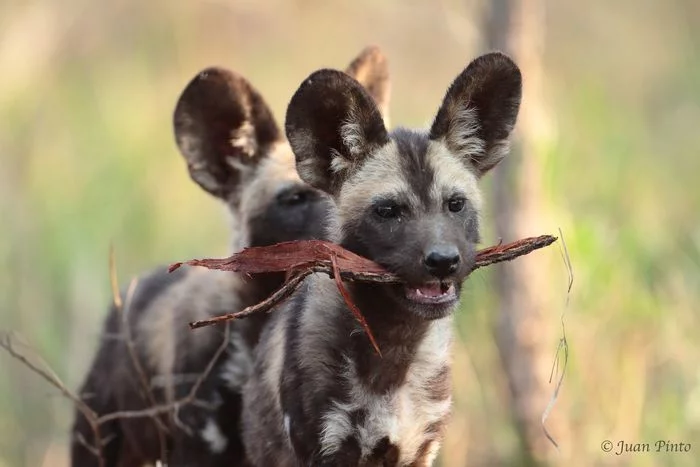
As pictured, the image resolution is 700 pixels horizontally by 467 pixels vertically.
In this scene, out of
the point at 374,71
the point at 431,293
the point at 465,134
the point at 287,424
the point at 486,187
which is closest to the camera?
the point at 431,293

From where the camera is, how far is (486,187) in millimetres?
6977

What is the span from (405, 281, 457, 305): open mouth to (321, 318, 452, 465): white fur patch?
399 mm

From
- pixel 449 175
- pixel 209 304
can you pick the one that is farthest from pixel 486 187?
pixel 449 175

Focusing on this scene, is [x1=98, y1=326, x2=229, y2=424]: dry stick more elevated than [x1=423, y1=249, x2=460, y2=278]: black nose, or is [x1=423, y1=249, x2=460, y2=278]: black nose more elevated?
[x1=423, y1=249, x2=460, y2=278]: black nose

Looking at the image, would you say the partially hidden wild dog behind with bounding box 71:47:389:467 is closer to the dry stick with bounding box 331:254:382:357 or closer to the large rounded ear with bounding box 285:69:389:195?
the large rounded ear with bounding box 285:69:389:195

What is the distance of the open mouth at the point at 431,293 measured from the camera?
3510 mm

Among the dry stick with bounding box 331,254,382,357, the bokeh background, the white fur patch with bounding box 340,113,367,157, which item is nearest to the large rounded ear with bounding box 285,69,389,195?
the white fur patch with bounding box 340,113,367,157

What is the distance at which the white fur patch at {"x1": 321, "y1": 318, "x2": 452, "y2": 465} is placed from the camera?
12.2 feet

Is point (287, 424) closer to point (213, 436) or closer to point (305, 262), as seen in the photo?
point (305, 262)

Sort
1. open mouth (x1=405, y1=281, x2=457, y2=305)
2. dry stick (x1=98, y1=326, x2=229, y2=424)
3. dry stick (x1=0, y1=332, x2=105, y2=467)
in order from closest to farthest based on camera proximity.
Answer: open mouth (x1=405, y1=281, x2=457, y2=305) < dry stick (x1=0, y1=332, x2=105, y2=467) < dry stick (x1=98, y1=326, x2=229, y2=424)

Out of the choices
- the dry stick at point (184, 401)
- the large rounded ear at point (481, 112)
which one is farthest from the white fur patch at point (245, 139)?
the large rounded ear at point (481, 112)

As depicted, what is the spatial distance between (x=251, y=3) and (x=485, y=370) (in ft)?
20.6

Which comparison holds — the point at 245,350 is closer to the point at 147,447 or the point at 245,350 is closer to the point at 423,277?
the point at 147,447

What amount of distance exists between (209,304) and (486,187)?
238cm
